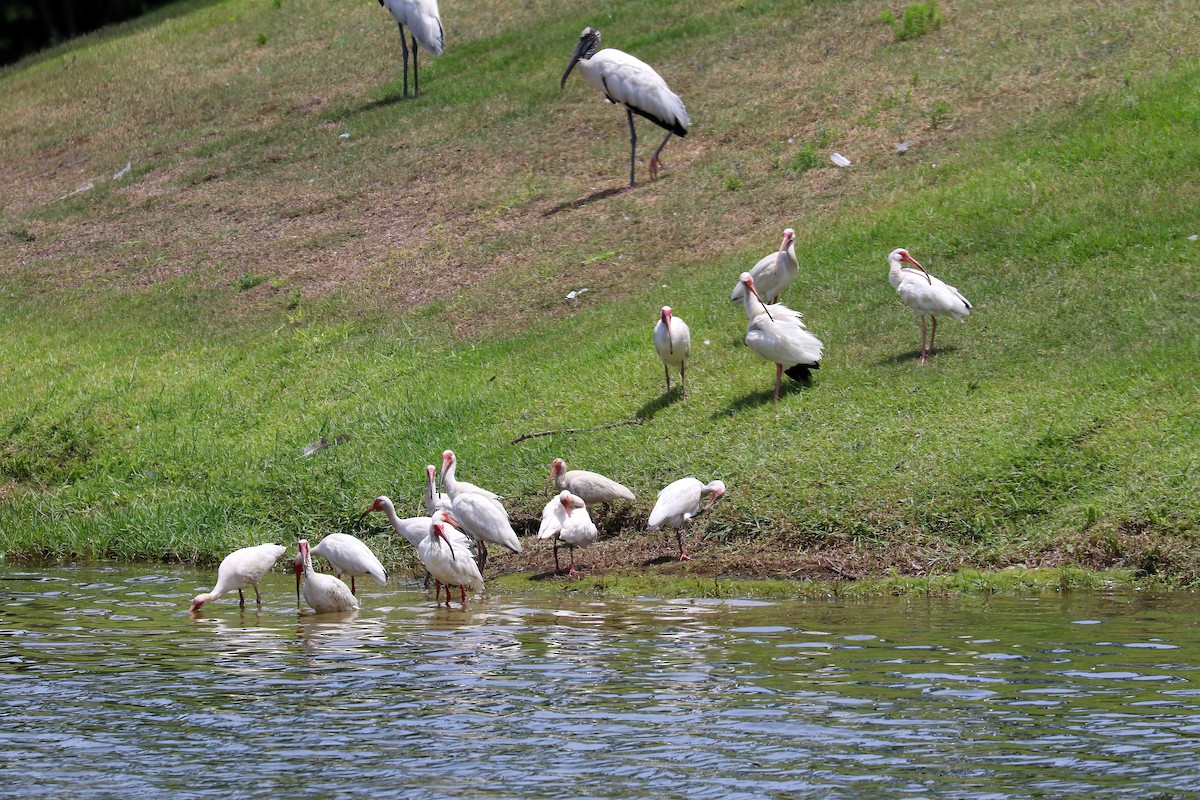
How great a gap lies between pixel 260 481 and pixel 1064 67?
1317 centimetres

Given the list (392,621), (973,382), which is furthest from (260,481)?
(973,382)

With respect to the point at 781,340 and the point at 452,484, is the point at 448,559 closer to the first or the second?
the point at 452,484

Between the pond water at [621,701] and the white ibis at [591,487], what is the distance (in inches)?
60.6

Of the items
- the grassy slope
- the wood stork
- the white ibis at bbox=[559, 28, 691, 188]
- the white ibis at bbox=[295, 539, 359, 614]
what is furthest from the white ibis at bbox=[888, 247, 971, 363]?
the white ibis at bbox=[559, 28, 691, 188]

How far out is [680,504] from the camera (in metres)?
11.5

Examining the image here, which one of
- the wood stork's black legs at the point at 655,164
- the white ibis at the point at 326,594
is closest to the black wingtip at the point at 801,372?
the white ibis at the point at 326,594

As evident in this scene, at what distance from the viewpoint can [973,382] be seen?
13.7 metres

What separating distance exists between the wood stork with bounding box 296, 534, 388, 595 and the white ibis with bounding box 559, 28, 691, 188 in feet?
37.4

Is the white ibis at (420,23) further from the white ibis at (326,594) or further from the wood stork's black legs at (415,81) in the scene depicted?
the white ibis at (326,594)

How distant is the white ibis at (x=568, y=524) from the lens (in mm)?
11383

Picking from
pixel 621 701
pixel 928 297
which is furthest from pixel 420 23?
pixel 621 701

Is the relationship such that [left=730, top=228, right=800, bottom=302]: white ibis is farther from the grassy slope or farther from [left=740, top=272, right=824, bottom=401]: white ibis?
[left=740, top=272, right=824, bottom=401]: white ibis

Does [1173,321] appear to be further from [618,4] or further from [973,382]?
[618,4]

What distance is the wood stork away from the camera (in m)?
11.5
